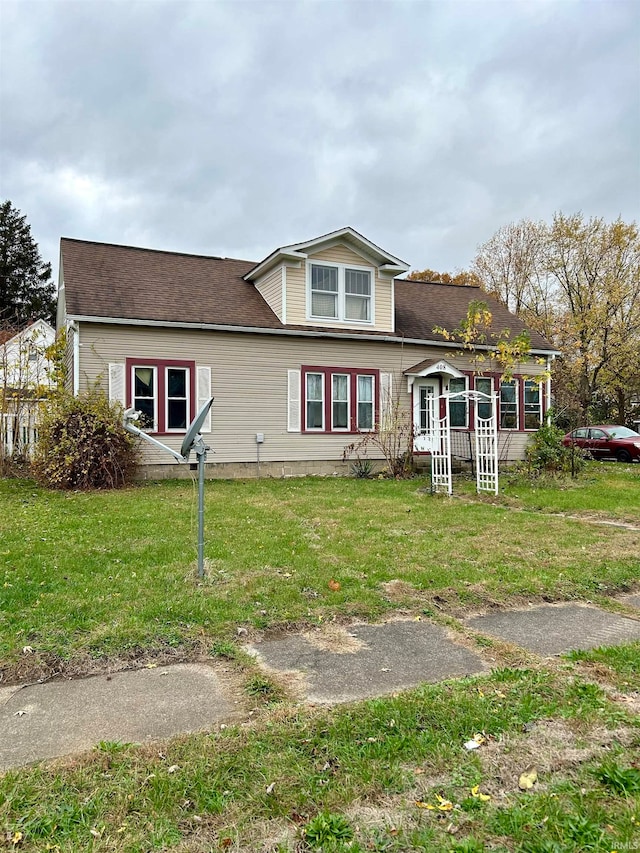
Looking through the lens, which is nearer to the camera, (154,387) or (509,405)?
(154,387)

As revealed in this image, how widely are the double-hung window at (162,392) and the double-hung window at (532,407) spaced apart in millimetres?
11239

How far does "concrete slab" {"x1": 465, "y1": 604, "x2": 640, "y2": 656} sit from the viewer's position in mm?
4004

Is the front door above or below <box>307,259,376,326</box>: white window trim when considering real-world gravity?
below

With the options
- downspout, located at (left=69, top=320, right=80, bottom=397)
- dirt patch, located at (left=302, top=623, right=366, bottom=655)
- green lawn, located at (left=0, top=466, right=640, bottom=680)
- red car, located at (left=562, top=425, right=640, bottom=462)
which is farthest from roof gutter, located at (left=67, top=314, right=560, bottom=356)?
dirt patch, located at (left=302, top=623, right=366, bottom=655)

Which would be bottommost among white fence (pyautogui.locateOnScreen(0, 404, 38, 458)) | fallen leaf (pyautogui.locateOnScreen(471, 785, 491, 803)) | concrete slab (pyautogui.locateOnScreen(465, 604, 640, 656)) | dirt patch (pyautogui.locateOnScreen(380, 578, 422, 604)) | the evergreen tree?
concrete slab (pyautogui.locateOnScreen(465, 604, 640, 656))

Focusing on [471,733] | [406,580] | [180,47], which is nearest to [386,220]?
[180,47]

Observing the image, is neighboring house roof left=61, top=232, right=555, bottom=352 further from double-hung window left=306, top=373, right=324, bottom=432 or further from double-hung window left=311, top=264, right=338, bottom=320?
double-hung window left=306, top=373, right=324, bottom=432

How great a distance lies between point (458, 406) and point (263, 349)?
267 inches

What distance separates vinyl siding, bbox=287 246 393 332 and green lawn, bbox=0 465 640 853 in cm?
890

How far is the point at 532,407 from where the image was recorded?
61.6 ft

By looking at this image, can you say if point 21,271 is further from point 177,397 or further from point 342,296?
point 342,296

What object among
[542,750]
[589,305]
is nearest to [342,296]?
[542,750]

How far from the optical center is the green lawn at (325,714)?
2111 millimetres

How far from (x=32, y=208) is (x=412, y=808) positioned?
168 feet
